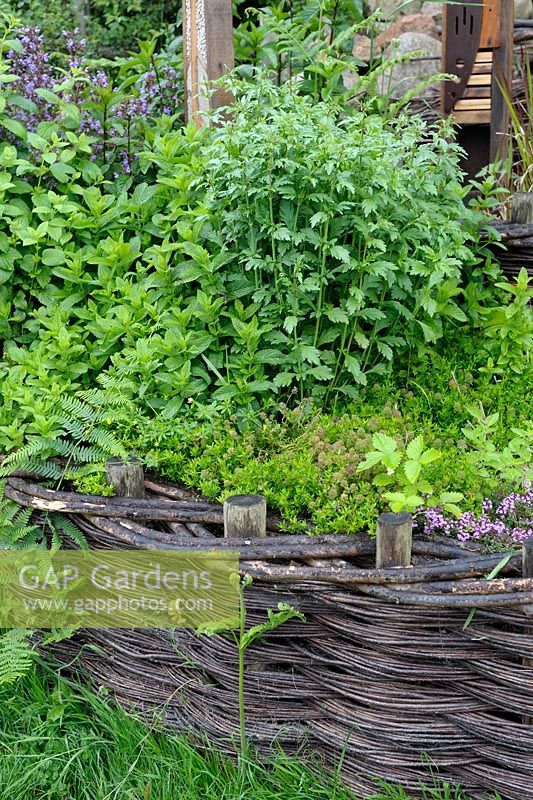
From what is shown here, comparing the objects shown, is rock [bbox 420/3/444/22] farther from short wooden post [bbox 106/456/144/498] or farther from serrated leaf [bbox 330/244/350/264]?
short wooden post [bbox 106/456/144/498]

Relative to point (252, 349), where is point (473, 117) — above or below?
above

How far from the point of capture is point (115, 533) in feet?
9.58

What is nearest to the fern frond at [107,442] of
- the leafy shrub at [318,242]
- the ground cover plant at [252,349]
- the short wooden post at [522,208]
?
the ground cover plant at [252,349]

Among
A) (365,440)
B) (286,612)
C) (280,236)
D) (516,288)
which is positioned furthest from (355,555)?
(516,288)

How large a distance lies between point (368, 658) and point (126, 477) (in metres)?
0.96

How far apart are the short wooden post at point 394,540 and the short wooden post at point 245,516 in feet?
1.22

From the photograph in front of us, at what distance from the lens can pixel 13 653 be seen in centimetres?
297

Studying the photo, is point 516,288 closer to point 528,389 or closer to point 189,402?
point 528,389

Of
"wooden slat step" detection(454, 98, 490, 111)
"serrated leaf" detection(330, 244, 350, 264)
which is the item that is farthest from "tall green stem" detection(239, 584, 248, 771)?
"wooden slat step" detection(454, 98, 490, 111)

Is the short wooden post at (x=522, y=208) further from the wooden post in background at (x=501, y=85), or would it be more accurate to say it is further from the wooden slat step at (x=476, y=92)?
the wooden slat step at (x=476, y=92)

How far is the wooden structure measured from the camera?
446 centimetres

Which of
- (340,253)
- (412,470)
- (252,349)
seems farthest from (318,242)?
(412,470)

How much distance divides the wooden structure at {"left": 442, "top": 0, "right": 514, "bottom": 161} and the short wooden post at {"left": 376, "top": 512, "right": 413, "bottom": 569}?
2647 mm

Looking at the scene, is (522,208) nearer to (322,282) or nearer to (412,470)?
(322,282)
